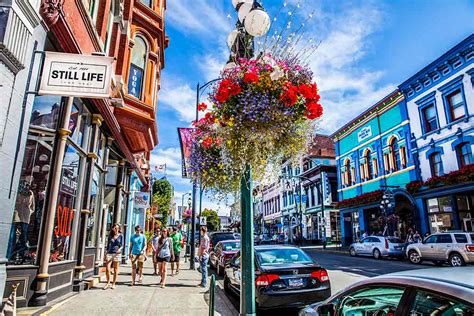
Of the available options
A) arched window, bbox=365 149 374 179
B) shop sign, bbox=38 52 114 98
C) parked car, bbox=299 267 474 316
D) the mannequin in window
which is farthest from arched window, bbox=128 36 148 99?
arched window, bbox=365 149 374 179

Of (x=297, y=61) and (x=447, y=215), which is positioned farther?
(x=447, y=215)

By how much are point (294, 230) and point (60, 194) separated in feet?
156

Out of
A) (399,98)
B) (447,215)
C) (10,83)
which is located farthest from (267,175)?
(399,98)

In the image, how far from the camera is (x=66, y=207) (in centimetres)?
787

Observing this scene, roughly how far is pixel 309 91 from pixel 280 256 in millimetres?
4757

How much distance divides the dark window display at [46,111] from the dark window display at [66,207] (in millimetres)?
858

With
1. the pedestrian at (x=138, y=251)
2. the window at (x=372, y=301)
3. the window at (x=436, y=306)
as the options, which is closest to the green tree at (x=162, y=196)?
the pedestrian at (x=138, y=251)

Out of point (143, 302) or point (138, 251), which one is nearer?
point (143, 302)

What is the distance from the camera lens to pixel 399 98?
2673 centimetres

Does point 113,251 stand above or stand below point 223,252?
above

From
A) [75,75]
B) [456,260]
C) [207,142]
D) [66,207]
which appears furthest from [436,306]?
[456,260]

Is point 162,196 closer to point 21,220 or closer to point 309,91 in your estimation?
point 21,220

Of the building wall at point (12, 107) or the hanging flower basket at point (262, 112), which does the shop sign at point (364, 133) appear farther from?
the building wall at point (12, 107)

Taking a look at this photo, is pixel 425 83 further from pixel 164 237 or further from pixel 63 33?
pixel 63 33
